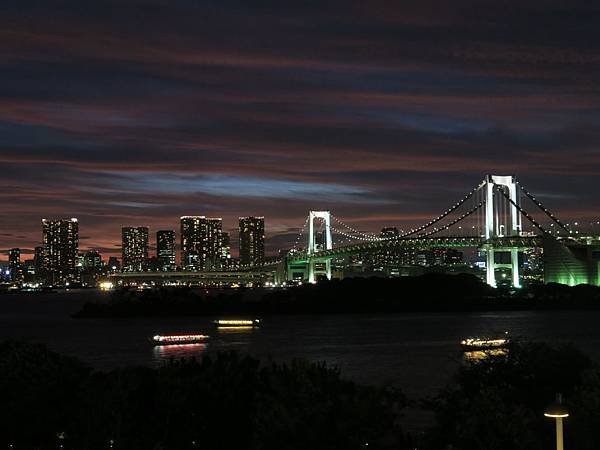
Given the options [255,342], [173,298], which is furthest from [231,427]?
[173,298]

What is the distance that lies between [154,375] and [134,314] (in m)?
51.6

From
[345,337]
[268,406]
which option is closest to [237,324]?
[345,337]

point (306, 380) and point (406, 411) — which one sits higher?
point (306, 380)

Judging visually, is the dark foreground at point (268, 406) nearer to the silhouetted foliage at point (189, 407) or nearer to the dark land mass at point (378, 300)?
the silhouetted foliage at point (189, 407)

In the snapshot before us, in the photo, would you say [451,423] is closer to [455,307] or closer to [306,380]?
[306,380]

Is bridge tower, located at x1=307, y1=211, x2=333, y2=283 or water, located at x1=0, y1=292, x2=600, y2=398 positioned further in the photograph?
bridge tower, located at x1=307, y1=211, x2=333, y2=283

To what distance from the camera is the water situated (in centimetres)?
2950

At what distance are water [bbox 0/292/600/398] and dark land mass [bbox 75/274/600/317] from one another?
3023 mm

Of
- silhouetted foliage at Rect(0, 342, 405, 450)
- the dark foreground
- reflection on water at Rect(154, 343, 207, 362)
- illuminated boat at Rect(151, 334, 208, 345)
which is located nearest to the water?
reflection on water at Rect(154, 343, 207, 362)

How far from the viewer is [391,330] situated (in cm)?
4741

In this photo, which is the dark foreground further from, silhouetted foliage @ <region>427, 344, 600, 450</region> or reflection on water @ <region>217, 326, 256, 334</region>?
reflection on water @ <region>217, 326, 256, 334</region>

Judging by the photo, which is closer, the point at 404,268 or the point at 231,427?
the point at 231,427

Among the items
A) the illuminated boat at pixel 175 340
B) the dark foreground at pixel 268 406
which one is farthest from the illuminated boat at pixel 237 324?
the dark foreground at pixel 268 406

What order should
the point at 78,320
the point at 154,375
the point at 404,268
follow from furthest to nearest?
the point at 404,268, the point at 78,320, the point at 154,375
